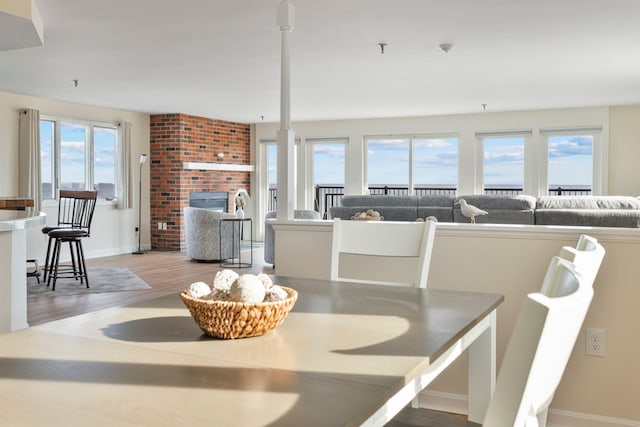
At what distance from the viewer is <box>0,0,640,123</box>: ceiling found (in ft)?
13.3

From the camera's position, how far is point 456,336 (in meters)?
1.26

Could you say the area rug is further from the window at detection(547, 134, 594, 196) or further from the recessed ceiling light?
the window at detection(547, 134, 594, 196)

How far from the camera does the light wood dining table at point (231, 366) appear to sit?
0.81 meters

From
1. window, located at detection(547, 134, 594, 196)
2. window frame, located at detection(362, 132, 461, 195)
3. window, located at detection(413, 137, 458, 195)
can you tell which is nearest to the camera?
window, located at detection(547, 134, 594, 196)

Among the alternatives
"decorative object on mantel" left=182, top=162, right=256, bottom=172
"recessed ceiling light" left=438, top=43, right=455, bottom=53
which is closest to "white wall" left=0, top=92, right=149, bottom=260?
"decorative object on mantel" left=182, top=162, right=256, bottom=172

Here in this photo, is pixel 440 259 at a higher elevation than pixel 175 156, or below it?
below

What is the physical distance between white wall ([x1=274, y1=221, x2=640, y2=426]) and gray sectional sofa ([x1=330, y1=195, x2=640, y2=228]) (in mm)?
3832

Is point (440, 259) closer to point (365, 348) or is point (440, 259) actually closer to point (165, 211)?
point (365, 348)

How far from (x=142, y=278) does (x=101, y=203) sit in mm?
2604

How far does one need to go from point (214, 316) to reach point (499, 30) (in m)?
4.03

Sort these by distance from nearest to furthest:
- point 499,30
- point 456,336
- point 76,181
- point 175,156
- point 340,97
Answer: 1. point 456,336
2. point 499,30
3. point 340,97
4. point 76,181
5. point 175,156

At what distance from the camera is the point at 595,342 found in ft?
8.50

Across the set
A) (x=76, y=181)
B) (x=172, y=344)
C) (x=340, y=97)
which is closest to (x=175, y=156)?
(x=76, y=181)

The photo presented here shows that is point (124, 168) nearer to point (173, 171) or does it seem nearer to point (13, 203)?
point (173, 171)
